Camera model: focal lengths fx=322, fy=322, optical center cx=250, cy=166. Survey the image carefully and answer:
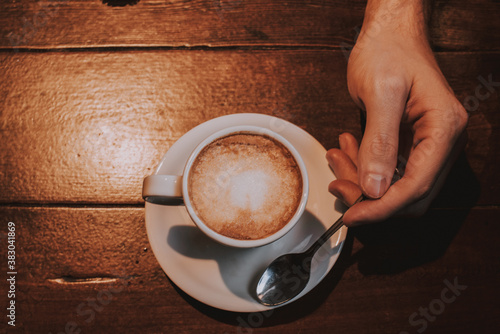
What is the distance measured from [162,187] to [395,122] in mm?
490

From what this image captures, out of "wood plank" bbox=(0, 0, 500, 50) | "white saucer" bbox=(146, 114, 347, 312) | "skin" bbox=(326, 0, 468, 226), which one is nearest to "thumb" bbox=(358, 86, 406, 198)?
"skin" bbox=(326, 0, 468, 226)

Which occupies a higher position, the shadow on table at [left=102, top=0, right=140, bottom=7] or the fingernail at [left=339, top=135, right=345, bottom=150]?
the shadow on table at [left=102, top=0, right=140, bottom=7]

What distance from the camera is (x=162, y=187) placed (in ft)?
2.04

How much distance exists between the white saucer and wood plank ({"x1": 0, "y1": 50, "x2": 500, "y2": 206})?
117mm

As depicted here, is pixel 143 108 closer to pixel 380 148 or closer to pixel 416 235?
pixel 380 148

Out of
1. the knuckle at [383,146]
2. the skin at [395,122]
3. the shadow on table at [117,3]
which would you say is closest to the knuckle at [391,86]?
the skin at [395,122]

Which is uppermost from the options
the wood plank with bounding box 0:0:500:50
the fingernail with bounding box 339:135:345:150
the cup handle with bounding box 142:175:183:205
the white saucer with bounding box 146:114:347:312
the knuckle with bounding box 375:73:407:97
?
the wood plank with bounding box 0:0:500:50

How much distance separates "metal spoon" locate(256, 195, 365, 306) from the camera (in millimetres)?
706

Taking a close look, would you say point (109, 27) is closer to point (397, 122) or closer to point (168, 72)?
point (168, 72)

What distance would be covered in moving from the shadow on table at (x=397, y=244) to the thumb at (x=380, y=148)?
21 cm

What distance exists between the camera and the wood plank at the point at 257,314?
776 mm

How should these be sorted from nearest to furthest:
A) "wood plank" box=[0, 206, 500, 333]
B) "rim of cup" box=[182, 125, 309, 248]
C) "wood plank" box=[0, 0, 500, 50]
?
"rim of cup" box=[182, 125, 309, 248] → "wood plank" box=[0, 206, 500, 333] → "wood plank" box=[0, 0, 500, 50]

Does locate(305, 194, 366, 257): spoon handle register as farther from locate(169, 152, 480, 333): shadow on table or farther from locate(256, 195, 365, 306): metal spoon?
locate(169, 152, 480, 333): shadow on table

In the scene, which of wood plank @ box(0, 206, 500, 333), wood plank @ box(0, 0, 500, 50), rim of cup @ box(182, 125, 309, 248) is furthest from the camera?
wood plank @ box(0, 0, 500, 50)
